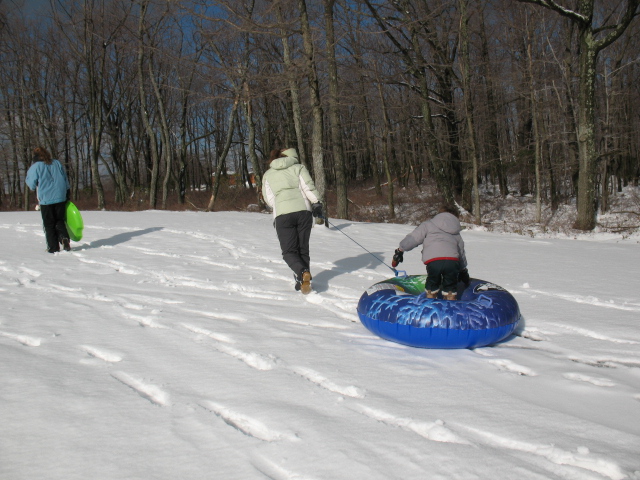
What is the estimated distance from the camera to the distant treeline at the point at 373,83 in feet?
40.0

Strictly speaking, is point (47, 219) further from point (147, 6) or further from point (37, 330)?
point (147, 6)

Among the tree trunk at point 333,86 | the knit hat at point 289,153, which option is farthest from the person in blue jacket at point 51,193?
the tree trunk at point 333,86

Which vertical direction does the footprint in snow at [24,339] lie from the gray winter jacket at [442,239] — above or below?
below

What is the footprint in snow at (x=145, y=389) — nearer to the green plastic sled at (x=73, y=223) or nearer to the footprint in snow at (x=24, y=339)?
the footprint in snow at (x=24, y=339)

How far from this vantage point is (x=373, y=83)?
1955 centimetres

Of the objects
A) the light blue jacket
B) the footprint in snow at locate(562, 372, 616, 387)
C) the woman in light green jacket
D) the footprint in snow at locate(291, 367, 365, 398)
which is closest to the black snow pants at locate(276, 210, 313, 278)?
the woman in light green jacket

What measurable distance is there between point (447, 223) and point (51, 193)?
6.41 m

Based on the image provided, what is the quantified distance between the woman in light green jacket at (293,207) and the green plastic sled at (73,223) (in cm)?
404

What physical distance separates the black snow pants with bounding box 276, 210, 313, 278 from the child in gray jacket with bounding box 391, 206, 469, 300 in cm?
144

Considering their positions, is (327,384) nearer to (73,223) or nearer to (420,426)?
(420,426)

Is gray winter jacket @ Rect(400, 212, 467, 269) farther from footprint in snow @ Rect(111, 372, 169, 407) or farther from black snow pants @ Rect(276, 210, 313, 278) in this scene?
footprint in snow @ Rect(111, 372, 169, 407)

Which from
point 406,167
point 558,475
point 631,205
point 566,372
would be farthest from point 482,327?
point 406,167

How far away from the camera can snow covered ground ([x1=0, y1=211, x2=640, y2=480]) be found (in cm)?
219

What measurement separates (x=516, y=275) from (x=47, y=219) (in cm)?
750
